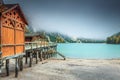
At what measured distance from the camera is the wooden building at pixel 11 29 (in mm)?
20298

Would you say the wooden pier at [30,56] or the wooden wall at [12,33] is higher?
the wooden wall at [12,33]

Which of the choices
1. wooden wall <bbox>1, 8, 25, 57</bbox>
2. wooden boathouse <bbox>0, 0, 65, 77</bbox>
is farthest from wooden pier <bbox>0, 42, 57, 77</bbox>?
wooden wall <bbox>1, 8, 25, 57</bbox>

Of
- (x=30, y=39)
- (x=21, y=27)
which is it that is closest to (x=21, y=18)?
(x=21, y=27)

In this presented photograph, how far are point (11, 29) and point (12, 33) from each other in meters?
0.40

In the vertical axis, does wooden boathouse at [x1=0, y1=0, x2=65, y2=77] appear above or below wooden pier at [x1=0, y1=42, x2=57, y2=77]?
above

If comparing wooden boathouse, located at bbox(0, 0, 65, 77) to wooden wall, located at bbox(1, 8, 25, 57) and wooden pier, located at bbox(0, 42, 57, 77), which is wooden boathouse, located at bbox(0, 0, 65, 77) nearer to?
wooden wall, located at bbox(1, 8, 25, 57)

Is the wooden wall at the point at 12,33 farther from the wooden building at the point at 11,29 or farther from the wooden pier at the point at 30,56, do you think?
the wooden pier at the point at 30,56

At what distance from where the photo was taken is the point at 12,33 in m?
22.4

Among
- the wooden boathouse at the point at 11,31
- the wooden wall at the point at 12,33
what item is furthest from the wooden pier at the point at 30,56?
the wooden wall at the point at 12,33

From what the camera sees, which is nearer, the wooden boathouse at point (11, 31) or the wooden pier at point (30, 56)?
the wooden boathouse at point (11, 31)

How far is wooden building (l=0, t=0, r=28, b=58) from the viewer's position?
2030cm

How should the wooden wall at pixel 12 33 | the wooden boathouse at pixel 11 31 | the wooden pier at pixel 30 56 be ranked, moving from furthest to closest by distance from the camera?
the wooden pier at pixel 30 56 → the wooden wall at pixel 12 33 → the wooden boathouse at pixel 11 31

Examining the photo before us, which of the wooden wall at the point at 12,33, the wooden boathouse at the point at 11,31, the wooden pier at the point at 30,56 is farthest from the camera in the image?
the wooden pier at the point at 30,56

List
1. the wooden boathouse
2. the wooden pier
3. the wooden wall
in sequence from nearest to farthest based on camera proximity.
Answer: the wooden boathouse → the wooden wall → the wooden pier
